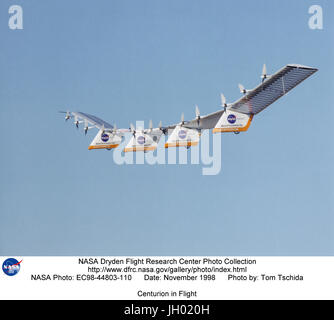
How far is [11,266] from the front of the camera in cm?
4562

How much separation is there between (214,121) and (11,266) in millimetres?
27737

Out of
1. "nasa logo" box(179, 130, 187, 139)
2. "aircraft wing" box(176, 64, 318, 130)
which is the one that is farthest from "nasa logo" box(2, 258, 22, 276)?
"aircraft wing" box(176, 64, 318, 130)

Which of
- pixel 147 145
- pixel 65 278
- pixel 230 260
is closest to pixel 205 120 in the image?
pixel 147 145

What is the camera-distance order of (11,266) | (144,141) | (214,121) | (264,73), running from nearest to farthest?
(11,266) < (264,73) < (214,121) < (144,141)

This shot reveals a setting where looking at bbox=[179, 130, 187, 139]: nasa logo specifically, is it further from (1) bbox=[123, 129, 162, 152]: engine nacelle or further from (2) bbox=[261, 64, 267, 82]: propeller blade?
(2) bbox=[261, 64, 267, 82]: propeller blade

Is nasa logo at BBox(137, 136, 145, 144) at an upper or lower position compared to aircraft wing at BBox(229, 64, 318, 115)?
lower

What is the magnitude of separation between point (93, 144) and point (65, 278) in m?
26.3

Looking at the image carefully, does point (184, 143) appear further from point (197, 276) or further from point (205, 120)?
point (197, 276)

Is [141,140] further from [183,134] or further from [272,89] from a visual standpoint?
[272,89]

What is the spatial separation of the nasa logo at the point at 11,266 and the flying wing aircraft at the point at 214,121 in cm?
2488

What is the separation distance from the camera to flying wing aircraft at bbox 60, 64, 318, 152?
55.4m

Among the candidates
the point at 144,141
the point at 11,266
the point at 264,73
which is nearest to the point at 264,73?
the point at 264,73

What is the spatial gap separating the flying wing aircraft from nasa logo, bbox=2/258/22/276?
24880 mm
